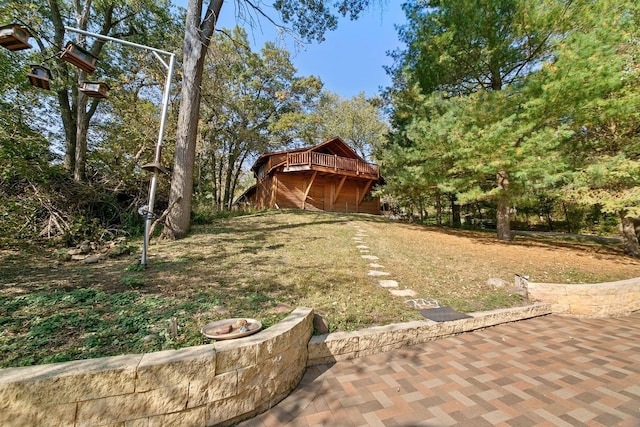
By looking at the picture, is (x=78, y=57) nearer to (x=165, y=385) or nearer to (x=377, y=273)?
(x=165, y=385)

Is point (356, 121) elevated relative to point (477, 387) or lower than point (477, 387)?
elevated

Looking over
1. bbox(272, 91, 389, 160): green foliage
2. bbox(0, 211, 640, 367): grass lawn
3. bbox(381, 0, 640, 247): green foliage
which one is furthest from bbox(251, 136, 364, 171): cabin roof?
bbox(0, 211, 640, 367): grass lawn

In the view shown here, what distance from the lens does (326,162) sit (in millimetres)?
13750

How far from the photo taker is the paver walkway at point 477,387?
1.71 meters

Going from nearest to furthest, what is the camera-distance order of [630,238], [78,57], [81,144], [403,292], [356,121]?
[78,57] → [403,292] → [81,144] → [630,238] → [356,121]

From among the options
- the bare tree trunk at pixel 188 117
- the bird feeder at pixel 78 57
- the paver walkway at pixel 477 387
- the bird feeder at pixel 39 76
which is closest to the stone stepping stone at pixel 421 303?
the paver walkway at pixel 477 387

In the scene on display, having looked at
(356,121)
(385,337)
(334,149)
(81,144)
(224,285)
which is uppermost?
(356,121)

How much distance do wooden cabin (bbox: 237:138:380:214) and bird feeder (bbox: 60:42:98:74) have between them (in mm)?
10003

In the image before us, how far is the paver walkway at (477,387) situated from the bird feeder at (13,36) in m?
4.82

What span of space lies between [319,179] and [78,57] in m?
12.0

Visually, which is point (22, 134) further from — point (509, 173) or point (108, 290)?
point (509, 173)

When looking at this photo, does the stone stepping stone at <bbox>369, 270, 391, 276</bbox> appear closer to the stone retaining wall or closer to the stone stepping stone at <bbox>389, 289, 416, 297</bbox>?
the stone stepping stone at <bbox>389, 289, 416, 297</bbox>

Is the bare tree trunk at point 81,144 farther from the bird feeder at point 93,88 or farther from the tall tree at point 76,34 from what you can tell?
the bird feeder at point 93,88

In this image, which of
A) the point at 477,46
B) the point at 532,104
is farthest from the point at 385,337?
the point at 477,46
